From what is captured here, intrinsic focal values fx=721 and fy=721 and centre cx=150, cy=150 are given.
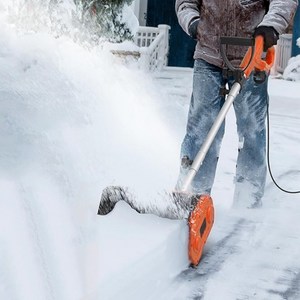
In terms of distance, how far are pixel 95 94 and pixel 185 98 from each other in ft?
14.0

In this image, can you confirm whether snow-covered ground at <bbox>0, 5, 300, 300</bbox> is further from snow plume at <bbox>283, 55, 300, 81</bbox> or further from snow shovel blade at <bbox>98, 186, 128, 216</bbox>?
snow plume at <bbox>283, 55, 300, 81</bbox>

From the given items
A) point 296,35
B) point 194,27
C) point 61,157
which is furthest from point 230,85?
point 296,35

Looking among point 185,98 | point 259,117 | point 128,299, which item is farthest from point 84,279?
point 185,98

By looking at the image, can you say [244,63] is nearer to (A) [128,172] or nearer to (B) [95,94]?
(A) [128,172]

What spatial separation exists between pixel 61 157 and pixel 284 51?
1277 centimetres

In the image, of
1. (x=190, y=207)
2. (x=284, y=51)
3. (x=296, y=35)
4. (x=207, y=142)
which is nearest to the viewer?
(x=190, y=207)

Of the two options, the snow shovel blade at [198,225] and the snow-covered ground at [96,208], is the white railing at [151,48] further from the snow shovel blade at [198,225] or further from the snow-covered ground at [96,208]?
the snow shovel blade at [198,225]

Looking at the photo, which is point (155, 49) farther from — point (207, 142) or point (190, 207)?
point (190, 207)

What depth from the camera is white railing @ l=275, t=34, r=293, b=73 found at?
16219 mm

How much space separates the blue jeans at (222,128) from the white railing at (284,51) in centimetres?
1198

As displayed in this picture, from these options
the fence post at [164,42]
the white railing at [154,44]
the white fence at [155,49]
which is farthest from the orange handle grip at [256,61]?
the fence post at [164,42]

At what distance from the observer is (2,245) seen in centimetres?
276

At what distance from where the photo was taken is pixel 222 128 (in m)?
4.47

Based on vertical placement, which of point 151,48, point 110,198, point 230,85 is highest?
point 230,85
